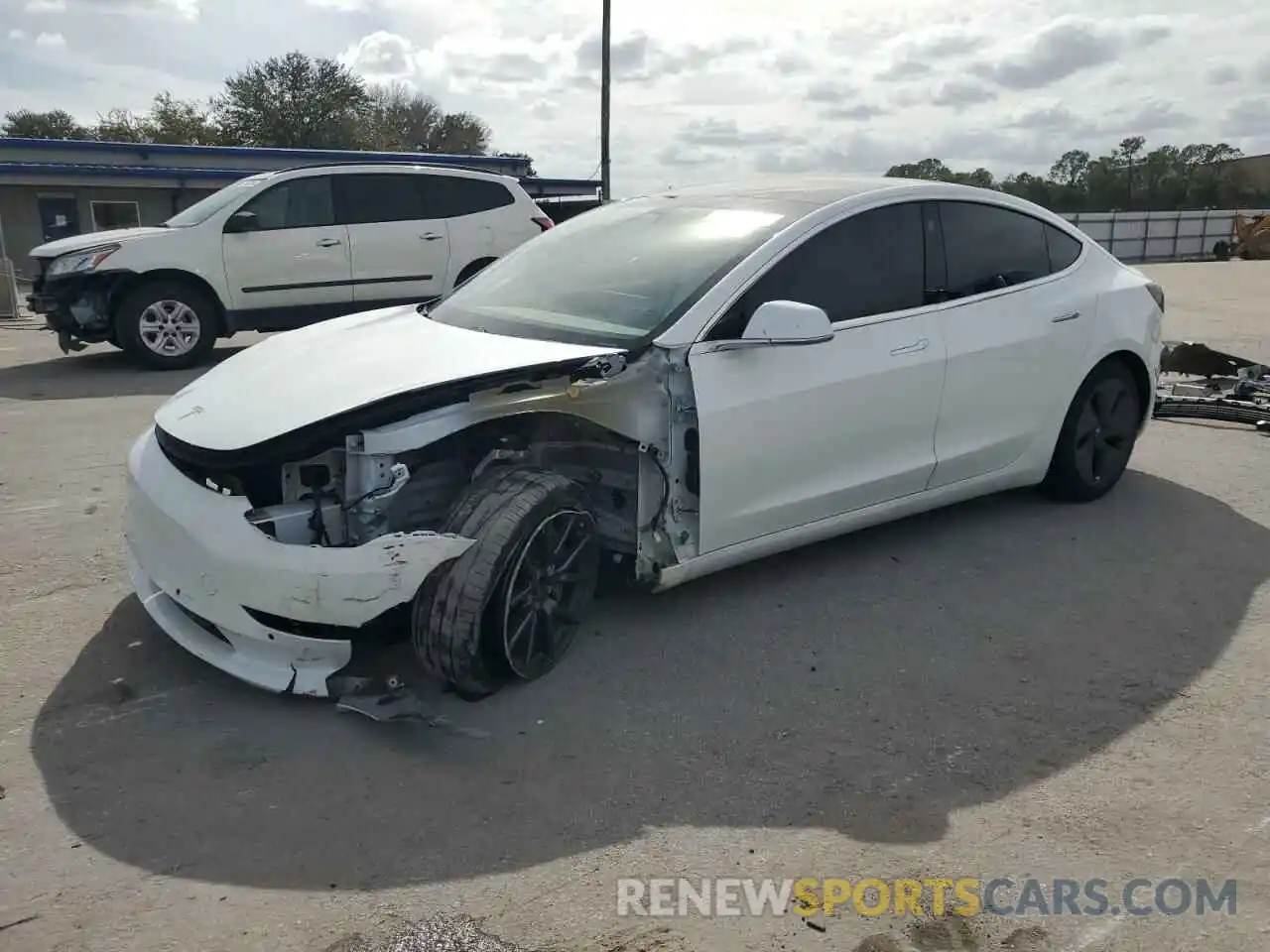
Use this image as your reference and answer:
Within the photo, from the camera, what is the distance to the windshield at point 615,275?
3.88 m

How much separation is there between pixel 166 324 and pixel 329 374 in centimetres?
718

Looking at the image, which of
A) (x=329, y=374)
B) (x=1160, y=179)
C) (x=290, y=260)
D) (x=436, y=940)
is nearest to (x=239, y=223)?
(x=290, y=260)

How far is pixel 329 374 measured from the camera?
140 inches

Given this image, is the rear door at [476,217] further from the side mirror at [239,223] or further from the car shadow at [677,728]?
the car shadow at [677,728]

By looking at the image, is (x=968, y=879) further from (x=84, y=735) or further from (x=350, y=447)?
(x=84, y=735)

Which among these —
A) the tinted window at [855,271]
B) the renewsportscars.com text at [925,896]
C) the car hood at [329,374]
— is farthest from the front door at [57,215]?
the renewsportscars.com text at [925,896]

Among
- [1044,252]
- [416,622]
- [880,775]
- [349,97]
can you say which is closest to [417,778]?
[416,622]

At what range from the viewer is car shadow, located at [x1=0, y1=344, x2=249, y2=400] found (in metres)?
8.71

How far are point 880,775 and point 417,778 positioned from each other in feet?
4.29

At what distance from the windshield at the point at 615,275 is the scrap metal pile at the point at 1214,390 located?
4.74m

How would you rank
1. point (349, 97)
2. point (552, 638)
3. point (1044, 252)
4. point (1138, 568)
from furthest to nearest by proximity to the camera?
point (349, 97) → point (1044, 252) → point (1138, 568) → point (552, 638)

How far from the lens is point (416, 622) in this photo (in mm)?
3240

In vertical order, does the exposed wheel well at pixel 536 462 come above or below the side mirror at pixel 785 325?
below

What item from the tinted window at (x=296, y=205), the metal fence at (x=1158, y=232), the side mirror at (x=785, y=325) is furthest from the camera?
the metal fence at (x=1158, y=232)
